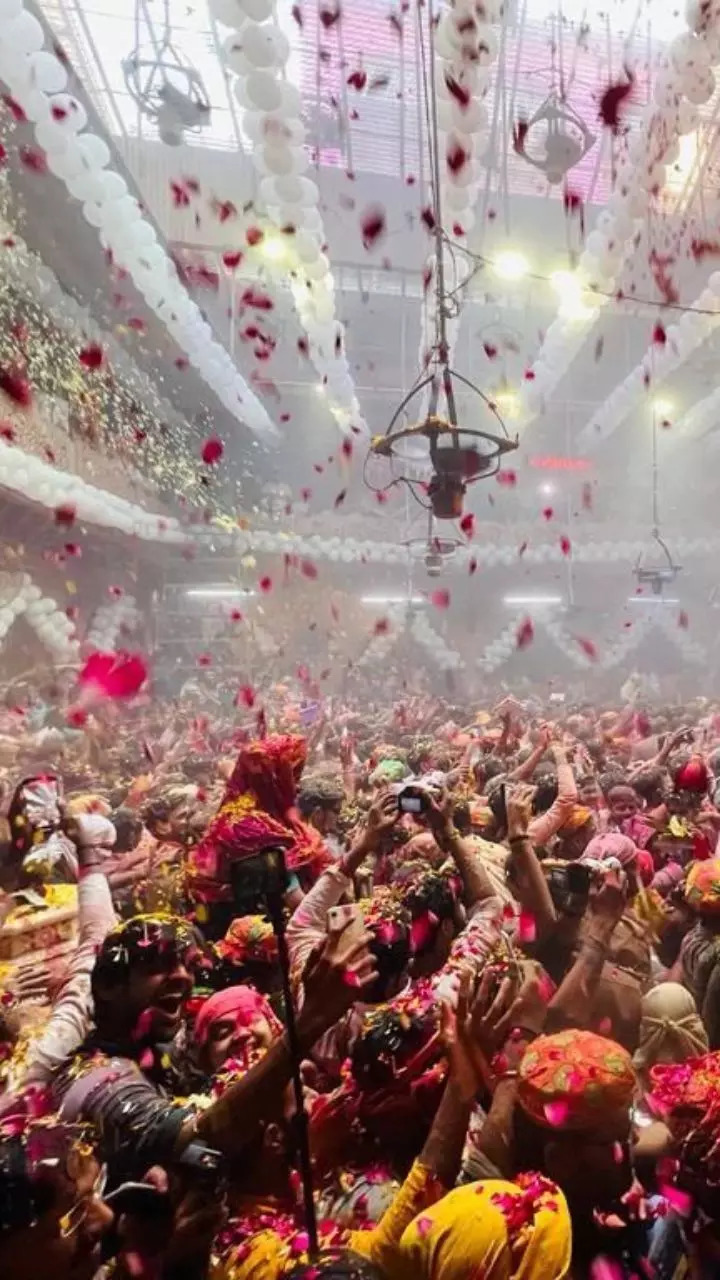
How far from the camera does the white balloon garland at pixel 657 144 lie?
6160mm

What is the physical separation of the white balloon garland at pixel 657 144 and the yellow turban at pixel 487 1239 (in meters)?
7.45

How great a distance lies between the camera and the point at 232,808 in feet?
11.5

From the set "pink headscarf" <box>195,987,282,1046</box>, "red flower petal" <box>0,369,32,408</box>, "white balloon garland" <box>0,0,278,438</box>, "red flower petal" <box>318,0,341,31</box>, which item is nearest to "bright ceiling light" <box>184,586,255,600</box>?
"white balloon garland" <box>0,0,278,438</box>

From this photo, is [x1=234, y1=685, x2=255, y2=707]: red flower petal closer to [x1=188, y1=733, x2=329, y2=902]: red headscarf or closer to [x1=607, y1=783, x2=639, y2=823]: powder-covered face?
[x1=607, y1=783, x2=639, y2=823]: powder-covered face

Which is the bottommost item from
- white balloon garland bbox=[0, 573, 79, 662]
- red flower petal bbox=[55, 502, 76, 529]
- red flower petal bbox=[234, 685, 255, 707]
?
red flower petal bbox=[234, 685, 255, 707]

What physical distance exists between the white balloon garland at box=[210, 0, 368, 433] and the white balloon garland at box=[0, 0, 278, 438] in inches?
59.6

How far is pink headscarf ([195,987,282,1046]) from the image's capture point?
6.61ft

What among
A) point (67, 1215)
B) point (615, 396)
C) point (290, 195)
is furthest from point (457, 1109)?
point (615, 396)

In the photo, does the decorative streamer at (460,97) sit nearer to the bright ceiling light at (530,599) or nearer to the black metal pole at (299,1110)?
the black metal pole at (299,1110)

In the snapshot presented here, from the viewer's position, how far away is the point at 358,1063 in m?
1.86

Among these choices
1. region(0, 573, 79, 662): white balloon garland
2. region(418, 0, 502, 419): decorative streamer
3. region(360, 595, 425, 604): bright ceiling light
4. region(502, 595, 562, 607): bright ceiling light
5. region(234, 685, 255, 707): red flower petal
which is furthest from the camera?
region(502, 595, 562, 607): bright ceiling light

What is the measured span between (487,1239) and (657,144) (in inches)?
347

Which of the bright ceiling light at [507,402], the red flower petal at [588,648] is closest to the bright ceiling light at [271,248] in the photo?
the bright ceiling light at [507,402]

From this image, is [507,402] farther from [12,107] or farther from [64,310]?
[12,107]
